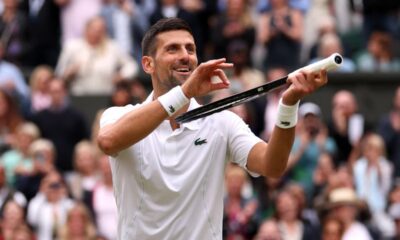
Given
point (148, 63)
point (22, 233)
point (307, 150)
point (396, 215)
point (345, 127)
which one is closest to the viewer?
point (148, 63)

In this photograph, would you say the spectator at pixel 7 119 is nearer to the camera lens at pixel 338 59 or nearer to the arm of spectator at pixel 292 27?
the arm of spectator at pixel 292 27

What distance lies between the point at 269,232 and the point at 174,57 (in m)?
6.03

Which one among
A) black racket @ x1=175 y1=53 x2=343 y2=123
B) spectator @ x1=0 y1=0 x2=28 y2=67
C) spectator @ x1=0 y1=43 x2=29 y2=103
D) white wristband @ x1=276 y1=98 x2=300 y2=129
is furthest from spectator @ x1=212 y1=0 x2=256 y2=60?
white wristband @ x1=276 y1=98 x2=300 y2=129

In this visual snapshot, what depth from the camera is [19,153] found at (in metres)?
16.3

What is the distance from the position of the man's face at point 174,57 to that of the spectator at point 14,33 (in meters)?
11.0

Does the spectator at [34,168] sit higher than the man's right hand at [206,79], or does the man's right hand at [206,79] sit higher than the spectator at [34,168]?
the man's right hand at [206,79]

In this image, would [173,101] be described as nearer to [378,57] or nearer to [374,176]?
[374,176]

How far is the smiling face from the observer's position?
26.2 feet

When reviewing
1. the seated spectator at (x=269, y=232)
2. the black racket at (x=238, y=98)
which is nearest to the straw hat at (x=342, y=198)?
the seated spectator at (x=269, y=232)

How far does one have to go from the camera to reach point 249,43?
59.2ft

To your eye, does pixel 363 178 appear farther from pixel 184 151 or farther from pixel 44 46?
pixel 184 151

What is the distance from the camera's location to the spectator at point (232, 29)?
18.0 metres

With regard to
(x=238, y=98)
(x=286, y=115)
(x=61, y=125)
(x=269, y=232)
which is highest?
(x=238, y=98)

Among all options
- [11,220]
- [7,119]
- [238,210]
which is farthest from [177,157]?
[7,119]
